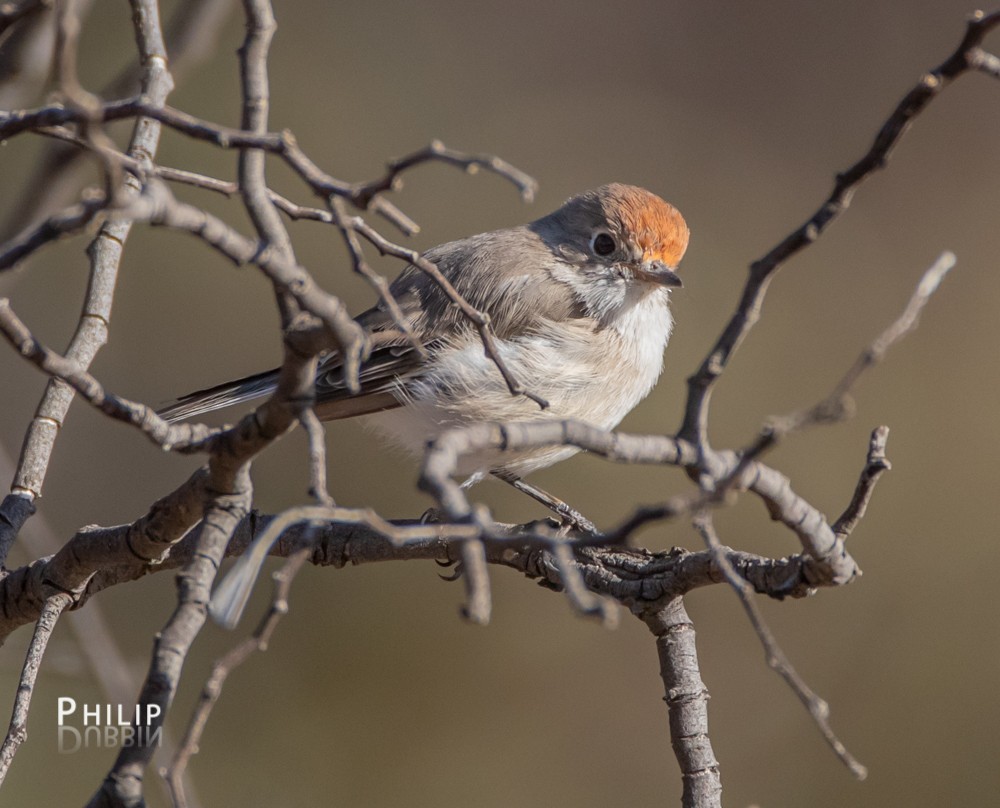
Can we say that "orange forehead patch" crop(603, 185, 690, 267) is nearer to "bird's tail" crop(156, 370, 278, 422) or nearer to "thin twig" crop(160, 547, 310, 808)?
"bird's tail" crop(156, 370, 278, 422)

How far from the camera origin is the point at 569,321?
3.31m

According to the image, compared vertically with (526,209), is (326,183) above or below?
below

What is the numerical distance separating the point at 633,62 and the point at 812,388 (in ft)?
6.84

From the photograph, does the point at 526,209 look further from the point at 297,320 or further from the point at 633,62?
the point at 297,320

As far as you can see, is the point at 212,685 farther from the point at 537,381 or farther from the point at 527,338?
the point at 527,338

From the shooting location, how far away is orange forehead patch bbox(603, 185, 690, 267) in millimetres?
3395

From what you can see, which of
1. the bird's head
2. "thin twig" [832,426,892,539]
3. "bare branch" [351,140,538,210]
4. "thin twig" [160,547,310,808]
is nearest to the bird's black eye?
the bird's head

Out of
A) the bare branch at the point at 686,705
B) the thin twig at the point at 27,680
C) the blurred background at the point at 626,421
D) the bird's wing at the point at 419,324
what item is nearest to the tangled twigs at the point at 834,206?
the bare branch at the point at 686,705

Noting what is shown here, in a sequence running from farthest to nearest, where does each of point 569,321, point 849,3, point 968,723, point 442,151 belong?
point 849,3 < point 968,723 < point 569,321 < point 442,151

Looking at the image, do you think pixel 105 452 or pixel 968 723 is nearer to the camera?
pixel 968 723

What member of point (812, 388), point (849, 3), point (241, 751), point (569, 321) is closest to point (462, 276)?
point (569, 321)

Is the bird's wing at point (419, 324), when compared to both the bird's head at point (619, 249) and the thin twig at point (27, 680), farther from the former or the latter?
the thin twig at point (27, 680)

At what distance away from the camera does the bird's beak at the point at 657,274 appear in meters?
3.27

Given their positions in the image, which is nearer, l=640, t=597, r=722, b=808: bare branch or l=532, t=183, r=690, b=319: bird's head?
l=640, t=597, r=722, b=808: bare branch
